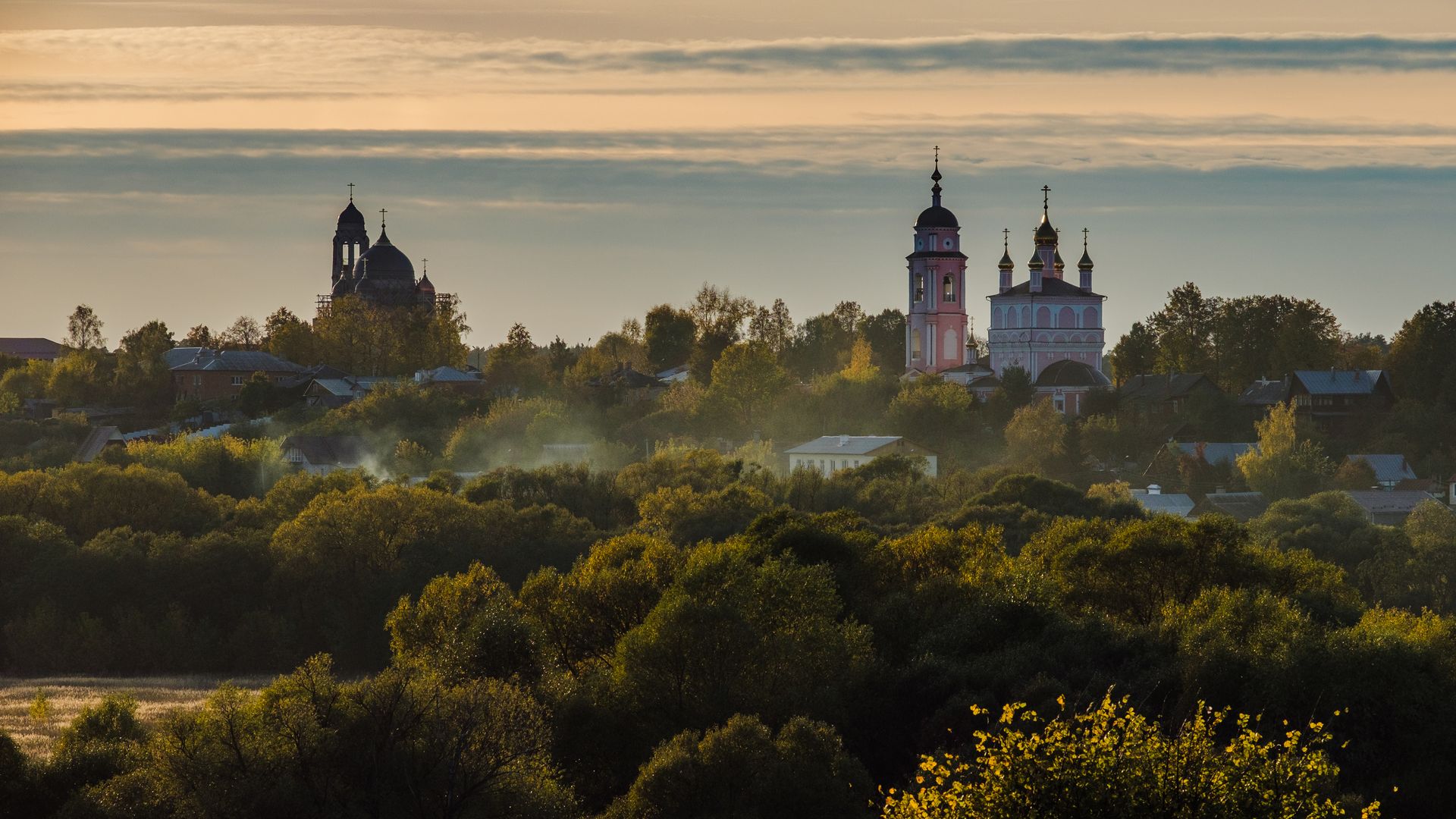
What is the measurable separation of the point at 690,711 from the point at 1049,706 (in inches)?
231

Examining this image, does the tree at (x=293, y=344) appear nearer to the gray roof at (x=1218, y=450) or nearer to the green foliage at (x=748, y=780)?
the gray roof at (x=1218, y=450)

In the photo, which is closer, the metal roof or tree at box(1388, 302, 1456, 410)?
the metal roof

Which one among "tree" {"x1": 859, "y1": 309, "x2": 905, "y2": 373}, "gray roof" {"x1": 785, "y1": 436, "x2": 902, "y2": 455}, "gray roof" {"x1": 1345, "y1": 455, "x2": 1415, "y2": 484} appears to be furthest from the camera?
"tree" {"x1": 859, "y1": 309, "x2": 905, "y2": 373}

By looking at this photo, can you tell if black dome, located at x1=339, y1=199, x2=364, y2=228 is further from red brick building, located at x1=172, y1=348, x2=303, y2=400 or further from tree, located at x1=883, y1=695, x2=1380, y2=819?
tree, located at x1=883, y1=695, x2=1380, y2=819

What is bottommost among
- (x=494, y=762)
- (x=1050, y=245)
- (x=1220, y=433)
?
(x=494, y=762)

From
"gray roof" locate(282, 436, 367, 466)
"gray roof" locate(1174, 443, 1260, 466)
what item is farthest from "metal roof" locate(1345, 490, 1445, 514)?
"gray roof" locate(282, 436, 367, 466)

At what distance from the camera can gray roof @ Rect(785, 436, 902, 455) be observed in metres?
83.7

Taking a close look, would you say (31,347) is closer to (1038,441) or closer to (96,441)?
(96,441)

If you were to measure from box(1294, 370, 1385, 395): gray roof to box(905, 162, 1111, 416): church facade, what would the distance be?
32.8 feet

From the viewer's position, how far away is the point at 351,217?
429ft

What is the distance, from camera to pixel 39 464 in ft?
262

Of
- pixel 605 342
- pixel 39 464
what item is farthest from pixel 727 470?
pixel 605 342

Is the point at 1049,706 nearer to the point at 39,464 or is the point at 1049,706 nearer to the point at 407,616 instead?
the point at 407,616

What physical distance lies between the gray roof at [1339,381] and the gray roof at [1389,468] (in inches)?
Answer: 364
